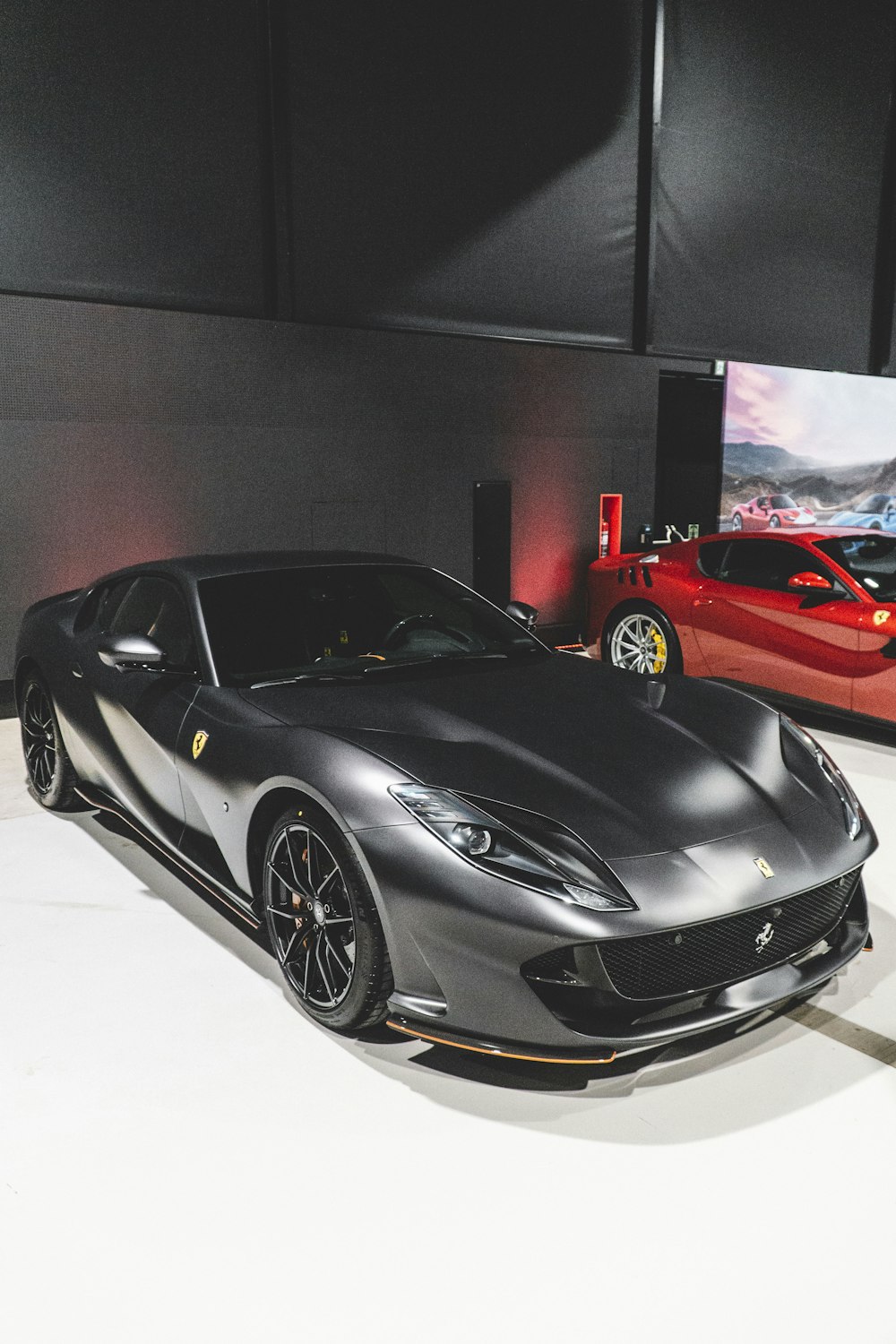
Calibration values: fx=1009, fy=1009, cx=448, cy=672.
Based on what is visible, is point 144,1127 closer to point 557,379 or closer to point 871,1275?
point 871,1275

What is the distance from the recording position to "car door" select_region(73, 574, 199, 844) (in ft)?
10.5

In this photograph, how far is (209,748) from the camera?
2.93 meters

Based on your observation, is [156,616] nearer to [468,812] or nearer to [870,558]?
[468,812]

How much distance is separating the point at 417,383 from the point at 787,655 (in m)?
3.73

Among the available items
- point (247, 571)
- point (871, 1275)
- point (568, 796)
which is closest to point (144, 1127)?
point (568, 796)

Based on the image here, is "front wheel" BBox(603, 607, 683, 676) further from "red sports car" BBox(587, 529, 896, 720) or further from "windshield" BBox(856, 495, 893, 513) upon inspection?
"windshield" BBox(856, 495, 893, 513)

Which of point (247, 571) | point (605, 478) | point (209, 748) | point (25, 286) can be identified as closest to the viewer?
point (209, 748)

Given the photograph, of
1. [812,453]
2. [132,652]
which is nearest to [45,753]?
[132,652]

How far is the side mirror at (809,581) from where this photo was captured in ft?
17.5

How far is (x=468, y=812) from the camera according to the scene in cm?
234

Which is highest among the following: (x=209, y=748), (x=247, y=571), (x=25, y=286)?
(x=25, y=286)

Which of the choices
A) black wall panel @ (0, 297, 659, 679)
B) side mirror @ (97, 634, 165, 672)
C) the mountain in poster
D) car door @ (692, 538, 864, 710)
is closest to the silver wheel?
car door @ (692, 538, 864, 710)

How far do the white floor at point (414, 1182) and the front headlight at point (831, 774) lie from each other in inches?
20.3

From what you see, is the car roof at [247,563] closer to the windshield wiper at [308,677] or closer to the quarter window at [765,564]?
the windshield wiper at [308,677]
